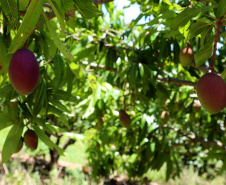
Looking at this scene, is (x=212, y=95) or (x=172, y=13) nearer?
(x=212, y=95)

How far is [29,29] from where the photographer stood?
79 cm

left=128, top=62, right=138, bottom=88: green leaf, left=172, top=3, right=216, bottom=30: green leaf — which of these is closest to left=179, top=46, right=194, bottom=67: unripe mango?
left=128, top=62, right=138, bottom=88: green leaf

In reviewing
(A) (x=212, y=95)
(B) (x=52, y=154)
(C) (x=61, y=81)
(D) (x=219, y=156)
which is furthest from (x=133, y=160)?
(B) (x=52, y=154)

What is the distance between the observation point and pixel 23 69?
813mm

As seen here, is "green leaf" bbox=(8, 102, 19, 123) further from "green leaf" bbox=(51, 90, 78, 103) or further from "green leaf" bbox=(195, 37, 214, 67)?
"green leaf" bbox=(195, 37, 214, 67)

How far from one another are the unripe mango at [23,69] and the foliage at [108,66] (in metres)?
0.04

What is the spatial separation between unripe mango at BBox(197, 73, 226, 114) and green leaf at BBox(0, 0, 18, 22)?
64 cm

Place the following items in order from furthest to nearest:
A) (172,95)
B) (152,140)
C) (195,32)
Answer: (152,140), (172,95), (195,32)

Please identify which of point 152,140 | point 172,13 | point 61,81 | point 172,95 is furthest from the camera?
point 152,140

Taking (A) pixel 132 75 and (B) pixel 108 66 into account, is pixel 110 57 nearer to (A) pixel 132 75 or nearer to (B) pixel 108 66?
(B) pixel 108 66

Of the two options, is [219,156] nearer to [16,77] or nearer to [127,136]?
[127,136]

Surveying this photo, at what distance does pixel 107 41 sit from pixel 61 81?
0.90 m

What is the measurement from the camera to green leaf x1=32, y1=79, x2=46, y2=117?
4.13 ft

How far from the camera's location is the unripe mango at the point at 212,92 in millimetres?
936
